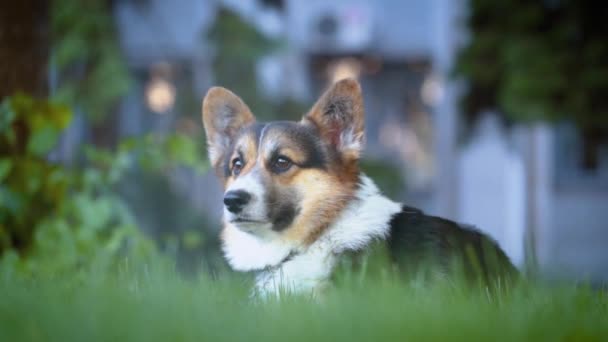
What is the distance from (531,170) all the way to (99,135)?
5.90m

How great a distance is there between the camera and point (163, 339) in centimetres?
211

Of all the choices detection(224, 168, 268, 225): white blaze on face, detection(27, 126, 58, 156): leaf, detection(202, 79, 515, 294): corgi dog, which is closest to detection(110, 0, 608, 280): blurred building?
detection(27, 126, 58, 156): leaf

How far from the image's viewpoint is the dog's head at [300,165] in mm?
3223

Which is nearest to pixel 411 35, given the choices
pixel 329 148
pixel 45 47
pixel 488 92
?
pixel 488 92

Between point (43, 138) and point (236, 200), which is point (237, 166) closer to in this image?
point (236, 200)

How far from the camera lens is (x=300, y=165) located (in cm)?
333

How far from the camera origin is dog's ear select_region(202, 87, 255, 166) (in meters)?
3.41

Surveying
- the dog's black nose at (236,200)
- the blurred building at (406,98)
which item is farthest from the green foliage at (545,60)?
the dog's black nose at (236,200)

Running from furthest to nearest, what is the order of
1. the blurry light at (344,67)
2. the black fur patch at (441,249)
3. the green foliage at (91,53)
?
the blurry light at (344,67)
the green foliage at (91,53)
the black fur patch at (441,249)

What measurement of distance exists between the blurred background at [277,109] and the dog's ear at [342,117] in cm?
83

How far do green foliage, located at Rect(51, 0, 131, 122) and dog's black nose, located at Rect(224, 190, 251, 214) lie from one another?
578 cm

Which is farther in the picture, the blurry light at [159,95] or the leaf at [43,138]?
the blurry light at [159,95]

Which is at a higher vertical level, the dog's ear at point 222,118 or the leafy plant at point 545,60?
the leafy plant at point 545,60

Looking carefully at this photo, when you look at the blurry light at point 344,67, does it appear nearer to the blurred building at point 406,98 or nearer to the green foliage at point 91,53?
the blurred building at point 406,98
